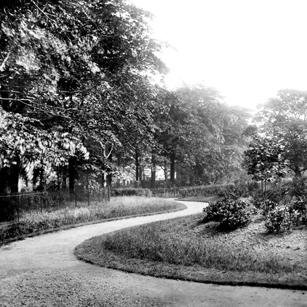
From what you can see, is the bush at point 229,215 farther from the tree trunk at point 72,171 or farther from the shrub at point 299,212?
the tree trunk at point 72,171

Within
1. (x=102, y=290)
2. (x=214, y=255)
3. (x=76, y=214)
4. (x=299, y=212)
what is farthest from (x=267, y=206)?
(x=76, y=214)

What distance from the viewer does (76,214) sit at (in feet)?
52.6

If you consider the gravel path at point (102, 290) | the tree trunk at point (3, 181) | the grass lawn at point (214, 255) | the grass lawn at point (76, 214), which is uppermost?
the tree trunk at point (3, 181)

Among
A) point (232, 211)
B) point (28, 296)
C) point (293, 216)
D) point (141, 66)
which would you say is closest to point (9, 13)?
point (28, 296)

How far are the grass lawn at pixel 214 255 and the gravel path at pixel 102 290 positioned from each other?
1.03 feet

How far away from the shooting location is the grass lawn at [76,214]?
13008mm

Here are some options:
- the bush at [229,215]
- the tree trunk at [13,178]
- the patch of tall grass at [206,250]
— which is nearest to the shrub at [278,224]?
the patch of tall grass at [206,250]

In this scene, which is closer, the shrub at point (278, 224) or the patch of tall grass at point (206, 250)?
the patch of tall grass at point (206, 250)

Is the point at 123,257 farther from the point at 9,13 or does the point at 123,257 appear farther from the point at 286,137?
the point at 286,137

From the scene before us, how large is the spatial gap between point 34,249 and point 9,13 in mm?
6409

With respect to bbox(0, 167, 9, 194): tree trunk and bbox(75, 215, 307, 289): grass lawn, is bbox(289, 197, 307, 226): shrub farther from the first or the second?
bbox(0, 167, 9, 194): tree trunk

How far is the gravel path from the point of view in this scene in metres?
5.95

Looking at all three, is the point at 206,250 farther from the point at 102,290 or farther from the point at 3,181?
the point at 3,181

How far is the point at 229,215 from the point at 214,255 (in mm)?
3411
